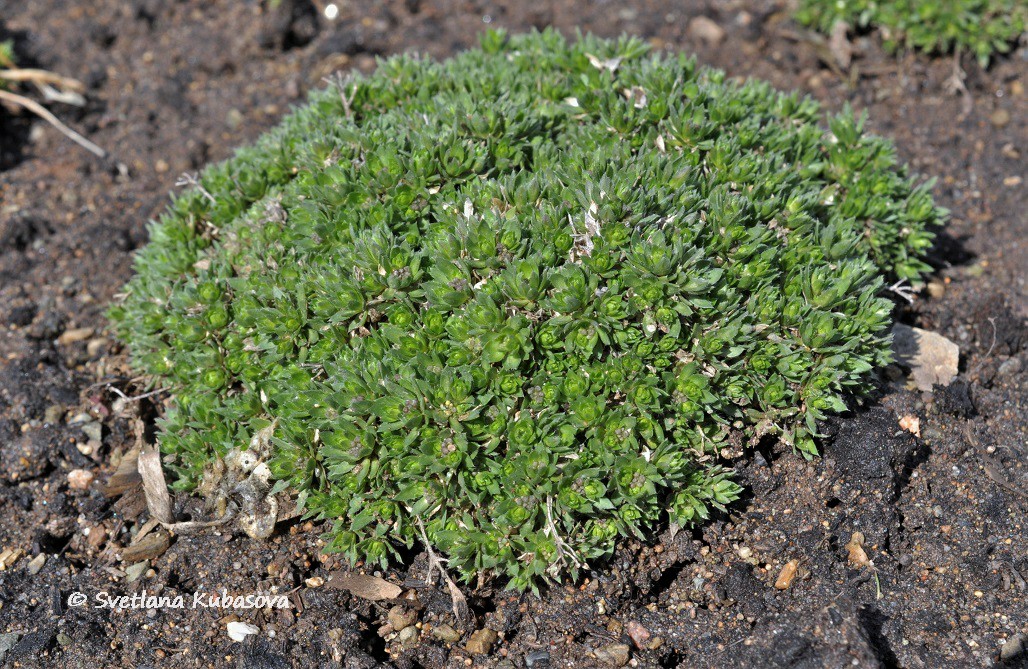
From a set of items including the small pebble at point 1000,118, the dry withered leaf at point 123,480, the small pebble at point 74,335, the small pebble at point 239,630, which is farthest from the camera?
the small pebble at point 1000,118

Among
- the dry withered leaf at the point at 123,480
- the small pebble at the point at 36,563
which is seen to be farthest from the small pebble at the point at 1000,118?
the small pebble at the point at 36,563

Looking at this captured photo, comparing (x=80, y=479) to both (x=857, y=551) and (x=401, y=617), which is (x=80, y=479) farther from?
(x=857, y=551)

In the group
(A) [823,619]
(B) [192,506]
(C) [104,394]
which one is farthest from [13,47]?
(A) [823,619]

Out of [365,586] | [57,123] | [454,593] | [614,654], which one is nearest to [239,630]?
[365,586]

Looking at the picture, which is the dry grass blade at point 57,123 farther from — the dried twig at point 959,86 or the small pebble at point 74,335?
the dried twig at point 959,86

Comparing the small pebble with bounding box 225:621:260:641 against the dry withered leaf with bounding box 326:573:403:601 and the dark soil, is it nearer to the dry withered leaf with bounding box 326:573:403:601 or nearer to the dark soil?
Result: the dark soil

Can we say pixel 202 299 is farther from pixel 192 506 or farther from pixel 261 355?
pixel 192 506

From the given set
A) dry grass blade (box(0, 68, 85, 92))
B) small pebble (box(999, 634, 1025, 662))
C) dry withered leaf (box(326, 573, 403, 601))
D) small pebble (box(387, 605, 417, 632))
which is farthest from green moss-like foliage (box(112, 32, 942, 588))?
dry grass blade (box(0, 68, 85, 92))
